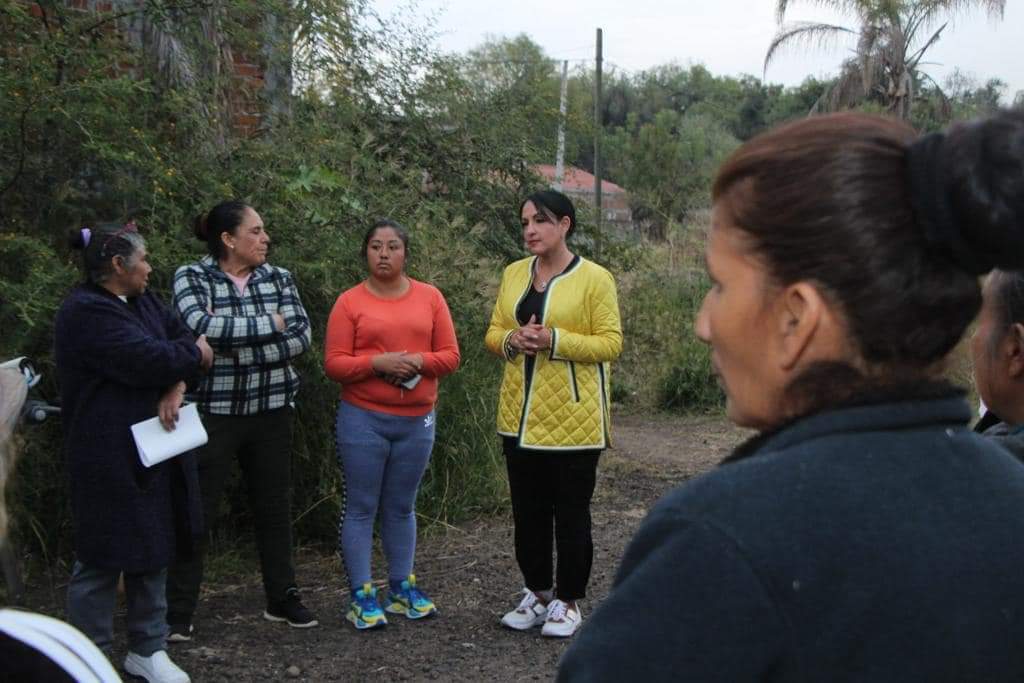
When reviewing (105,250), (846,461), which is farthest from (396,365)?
(846,461)

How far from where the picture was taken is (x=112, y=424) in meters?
4.64

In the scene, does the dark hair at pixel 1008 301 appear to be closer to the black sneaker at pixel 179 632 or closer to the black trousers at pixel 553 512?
the black trousers at pixel 553 512

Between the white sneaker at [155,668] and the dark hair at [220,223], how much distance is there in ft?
6.13

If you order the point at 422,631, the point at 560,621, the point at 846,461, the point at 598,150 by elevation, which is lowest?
the point at 422,631

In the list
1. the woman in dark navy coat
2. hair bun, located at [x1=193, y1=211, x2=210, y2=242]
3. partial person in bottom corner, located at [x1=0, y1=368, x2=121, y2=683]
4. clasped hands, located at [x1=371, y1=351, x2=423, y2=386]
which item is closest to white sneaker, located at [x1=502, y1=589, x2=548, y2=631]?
clasped hands, located at [x1=371, y1=351, x2=423, y2=386]

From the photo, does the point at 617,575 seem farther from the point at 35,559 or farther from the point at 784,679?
the point at 35,559

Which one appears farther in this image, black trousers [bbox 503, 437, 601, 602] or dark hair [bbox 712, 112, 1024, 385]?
black trousers [bbox 503, 437, 601, 602]

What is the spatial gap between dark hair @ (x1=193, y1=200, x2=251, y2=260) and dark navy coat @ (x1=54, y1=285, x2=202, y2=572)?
814 mm

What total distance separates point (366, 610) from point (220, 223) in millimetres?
2022

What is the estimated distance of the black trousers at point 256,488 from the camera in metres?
5.41

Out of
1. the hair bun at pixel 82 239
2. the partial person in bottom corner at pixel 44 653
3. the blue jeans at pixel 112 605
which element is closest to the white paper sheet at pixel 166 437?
the blue jeans at pixel 112 605

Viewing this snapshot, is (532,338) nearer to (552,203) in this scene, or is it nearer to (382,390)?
(552,203)

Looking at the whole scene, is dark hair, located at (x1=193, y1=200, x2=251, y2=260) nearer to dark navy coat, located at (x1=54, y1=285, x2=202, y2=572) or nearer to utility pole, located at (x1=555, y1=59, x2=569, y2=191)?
dark navy coat, located at (x1=54, y1=285, x2=202, y2=572)

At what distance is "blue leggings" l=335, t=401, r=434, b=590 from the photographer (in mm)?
5652
